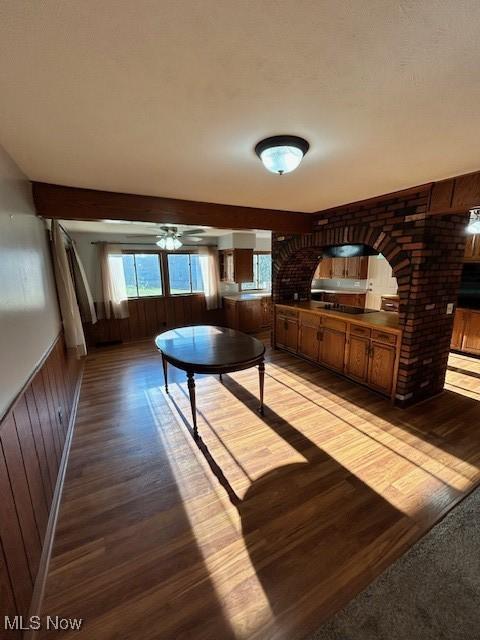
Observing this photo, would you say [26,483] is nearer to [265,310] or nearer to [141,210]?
[141,210]

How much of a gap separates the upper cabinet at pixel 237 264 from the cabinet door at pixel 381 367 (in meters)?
3.43

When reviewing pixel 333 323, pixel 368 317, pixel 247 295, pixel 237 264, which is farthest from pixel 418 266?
pixel 247 295

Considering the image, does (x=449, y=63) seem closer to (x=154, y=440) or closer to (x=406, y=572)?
(x=406, y=572)

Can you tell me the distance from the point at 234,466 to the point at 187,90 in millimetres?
2332

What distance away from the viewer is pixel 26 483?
4.37 feet

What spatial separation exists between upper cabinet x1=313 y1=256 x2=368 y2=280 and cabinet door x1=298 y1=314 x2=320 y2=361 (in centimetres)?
265

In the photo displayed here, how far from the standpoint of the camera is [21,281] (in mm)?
1601

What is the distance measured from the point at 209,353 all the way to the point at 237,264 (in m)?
3.51

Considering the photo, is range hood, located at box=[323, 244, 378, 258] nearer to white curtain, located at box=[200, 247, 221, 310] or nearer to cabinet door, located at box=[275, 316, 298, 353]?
cabinet door, located at box=[275, 316, 298, 353]

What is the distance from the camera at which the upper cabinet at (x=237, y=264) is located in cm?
573

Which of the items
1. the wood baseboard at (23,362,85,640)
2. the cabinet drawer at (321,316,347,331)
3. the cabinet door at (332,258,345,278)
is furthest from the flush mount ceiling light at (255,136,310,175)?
the cabinet door at (332,258,345,278)

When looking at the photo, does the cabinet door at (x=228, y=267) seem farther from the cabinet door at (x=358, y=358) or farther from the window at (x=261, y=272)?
the cabinet door at (x=358, y=358)

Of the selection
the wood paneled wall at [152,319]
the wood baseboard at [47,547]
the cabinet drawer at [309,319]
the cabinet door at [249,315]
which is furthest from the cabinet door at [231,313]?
the wood baseboard at [47,547]

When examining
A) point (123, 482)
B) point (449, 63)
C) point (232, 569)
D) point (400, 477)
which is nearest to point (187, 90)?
point (449, 63)
